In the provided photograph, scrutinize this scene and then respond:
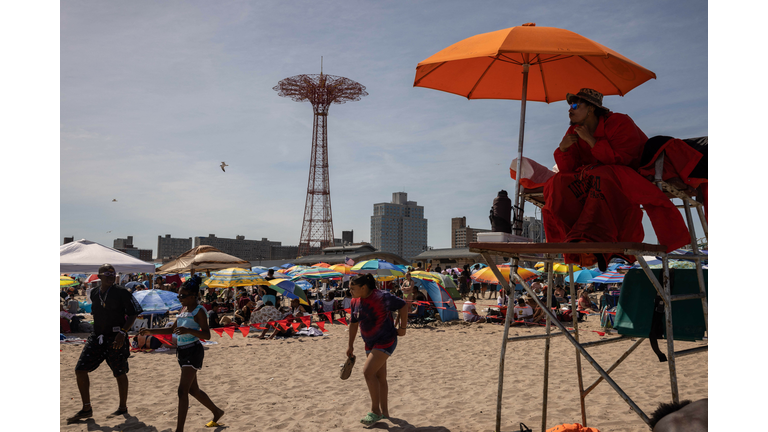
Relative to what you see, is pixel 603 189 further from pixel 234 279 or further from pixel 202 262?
pixel 202 262

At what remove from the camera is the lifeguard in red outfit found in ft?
9.14

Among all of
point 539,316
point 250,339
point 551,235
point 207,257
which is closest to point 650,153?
point 551,235

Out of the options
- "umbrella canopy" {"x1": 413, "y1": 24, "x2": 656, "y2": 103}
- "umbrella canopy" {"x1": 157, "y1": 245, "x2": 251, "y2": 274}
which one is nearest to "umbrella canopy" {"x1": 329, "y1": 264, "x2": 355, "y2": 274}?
"umbrella canopy" {"x1": 157, "y1": 245, "x2": 251, "y2": 274}

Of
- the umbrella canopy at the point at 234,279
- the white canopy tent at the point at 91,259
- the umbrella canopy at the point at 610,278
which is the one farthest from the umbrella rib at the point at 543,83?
the umbrella canopy at the point at 610,278

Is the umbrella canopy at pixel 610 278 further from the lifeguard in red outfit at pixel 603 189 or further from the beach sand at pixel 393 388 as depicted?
the lifeguard in red outfit at pixel 603 189

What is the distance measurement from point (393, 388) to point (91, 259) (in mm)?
10871

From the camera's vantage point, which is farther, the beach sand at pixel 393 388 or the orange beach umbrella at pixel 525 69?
the beach sand at pixel 393 388

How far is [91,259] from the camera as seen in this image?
13.7 meters

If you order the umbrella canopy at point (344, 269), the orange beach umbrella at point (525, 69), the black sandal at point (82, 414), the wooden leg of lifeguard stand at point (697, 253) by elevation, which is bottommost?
the black sandal at point (82, 414)

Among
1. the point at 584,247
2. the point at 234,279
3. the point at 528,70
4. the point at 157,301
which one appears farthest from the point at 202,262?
the point at 584,247

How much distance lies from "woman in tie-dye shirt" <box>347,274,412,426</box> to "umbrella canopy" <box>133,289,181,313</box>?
693 cm

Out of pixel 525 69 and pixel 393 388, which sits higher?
pixel 525 69

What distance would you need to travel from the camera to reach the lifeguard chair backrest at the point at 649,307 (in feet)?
10.4

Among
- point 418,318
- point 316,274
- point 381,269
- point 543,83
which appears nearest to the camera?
point 543,83
